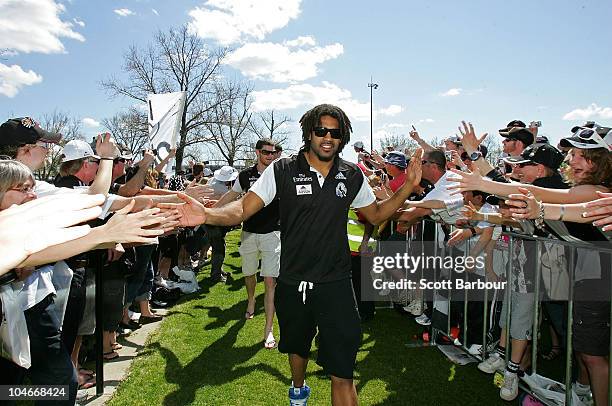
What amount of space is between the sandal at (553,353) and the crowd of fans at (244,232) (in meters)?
0.03

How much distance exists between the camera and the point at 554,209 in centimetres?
276

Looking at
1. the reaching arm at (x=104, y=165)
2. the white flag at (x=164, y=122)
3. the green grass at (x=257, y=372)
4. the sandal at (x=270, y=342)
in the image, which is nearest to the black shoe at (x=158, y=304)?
the green grass at (x=257, y=372)

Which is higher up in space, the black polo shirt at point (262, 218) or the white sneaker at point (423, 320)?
the black polo shirt at point (262, 218)

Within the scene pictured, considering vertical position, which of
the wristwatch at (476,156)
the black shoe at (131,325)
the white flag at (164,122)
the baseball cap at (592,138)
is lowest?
the black shoe at (131,325)

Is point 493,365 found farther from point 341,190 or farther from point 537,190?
point 341,190

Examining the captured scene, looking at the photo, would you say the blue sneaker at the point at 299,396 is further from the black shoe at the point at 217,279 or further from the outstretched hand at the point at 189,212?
the black shoe at the point at 217,279

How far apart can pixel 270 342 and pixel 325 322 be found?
233cm

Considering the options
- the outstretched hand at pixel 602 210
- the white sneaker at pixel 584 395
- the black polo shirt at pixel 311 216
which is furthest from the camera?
the white sneaker at pixel 584 395

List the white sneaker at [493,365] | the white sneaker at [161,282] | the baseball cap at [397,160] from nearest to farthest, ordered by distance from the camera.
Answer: the white sneaker at [493,365] → the baseball cap at [397,160] → the white sneaker at [161,282]

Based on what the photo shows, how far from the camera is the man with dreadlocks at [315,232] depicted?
329cm

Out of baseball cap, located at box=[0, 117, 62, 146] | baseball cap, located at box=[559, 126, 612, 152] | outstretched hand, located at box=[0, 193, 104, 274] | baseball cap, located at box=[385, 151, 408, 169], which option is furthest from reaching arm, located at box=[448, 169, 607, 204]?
baseball cap, located at box=[0, 117, 62, 146]

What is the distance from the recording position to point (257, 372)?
4703mm

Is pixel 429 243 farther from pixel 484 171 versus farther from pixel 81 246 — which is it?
pixel 81 246

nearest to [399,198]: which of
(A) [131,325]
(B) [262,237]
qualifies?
(B) [262,237]
